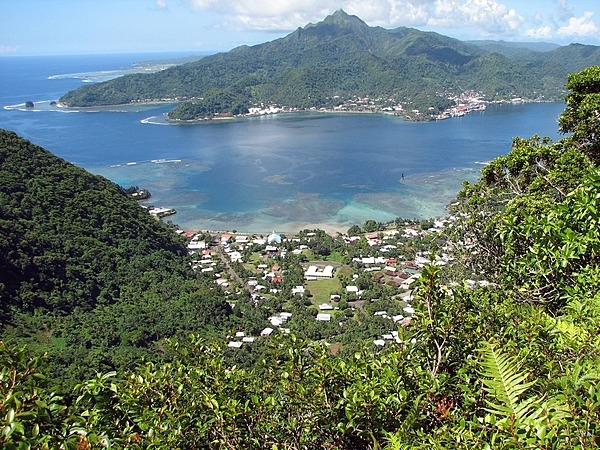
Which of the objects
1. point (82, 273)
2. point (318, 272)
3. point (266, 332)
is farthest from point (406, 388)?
point (318, 272)

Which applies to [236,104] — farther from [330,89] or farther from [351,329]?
[351,329]

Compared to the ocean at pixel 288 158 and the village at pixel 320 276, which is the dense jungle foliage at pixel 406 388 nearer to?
the village at pixel 320 276

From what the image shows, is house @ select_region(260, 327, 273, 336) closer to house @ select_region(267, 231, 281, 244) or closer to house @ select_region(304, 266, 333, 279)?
house @ select_region(304, 266, 333, 279)

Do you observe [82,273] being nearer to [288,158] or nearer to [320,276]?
[320,276]

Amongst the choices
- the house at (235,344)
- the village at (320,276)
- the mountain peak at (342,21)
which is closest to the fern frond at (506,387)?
the village at (320,276)

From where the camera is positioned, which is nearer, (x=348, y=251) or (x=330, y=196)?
(x=348, y=251)

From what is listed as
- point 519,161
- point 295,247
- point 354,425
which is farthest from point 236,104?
point 354,425
